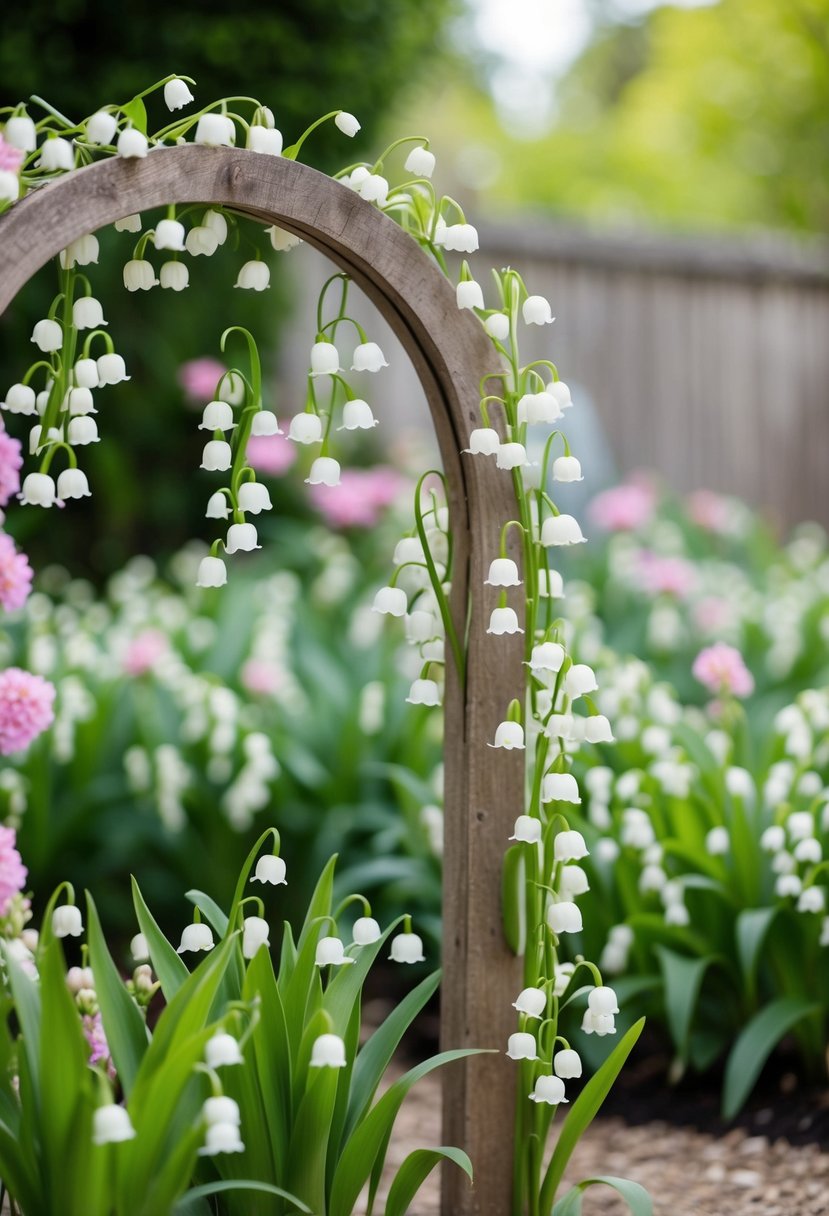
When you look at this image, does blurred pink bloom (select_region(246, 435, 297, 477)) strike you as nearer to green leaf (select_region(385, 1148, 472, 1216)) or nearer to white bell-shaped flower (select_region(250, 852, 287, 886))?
white bell-shaped flower (select_region(250, 852, 287, 886))

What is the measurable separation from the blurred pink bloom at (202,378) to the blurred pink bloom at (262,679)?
4.68ft

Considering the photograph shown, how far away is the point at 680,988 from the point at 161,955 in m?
1.19

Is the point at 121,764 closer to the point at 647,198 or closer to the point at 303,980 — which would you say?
the point at 303,980

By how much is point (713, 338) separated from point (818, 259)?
3.32ft

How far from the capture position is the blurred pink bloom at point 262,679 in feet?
12.1

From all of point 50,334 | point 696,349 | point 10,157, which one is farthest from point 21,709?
point 696,349

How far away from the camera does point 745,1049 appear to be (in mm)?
2521

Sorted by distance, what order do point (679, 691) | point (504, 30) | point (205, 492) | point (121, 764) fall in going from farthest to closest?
point (504, 30) → point (205, 492) → point (679, 691) → point (121, 764)

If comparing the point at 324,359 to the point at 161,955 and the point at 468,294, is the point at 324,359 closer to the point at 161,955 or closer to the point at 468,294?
the point at 468,294

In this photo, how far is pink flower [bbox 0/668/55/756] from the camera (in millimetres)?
2035

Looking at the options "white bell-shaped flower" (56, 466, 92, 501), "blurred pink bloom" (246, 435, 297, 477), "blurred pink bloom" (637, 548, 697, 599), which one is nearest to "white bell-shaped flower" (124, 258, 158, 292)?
"white bell-shaped flower" (56, 466, 92, 501)

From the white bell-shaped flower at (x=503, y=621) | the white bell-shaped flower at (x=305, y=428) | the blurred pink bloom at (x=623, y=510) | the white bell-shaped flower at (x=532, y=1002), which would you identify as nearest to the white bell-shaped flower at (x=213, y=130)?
the white bell-shaped flower at (x=305, y=428)

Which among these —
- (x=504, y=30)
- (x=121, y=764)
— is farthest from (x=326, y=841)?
(x=504, y=30)

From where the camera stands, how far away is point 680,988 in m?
2.52
